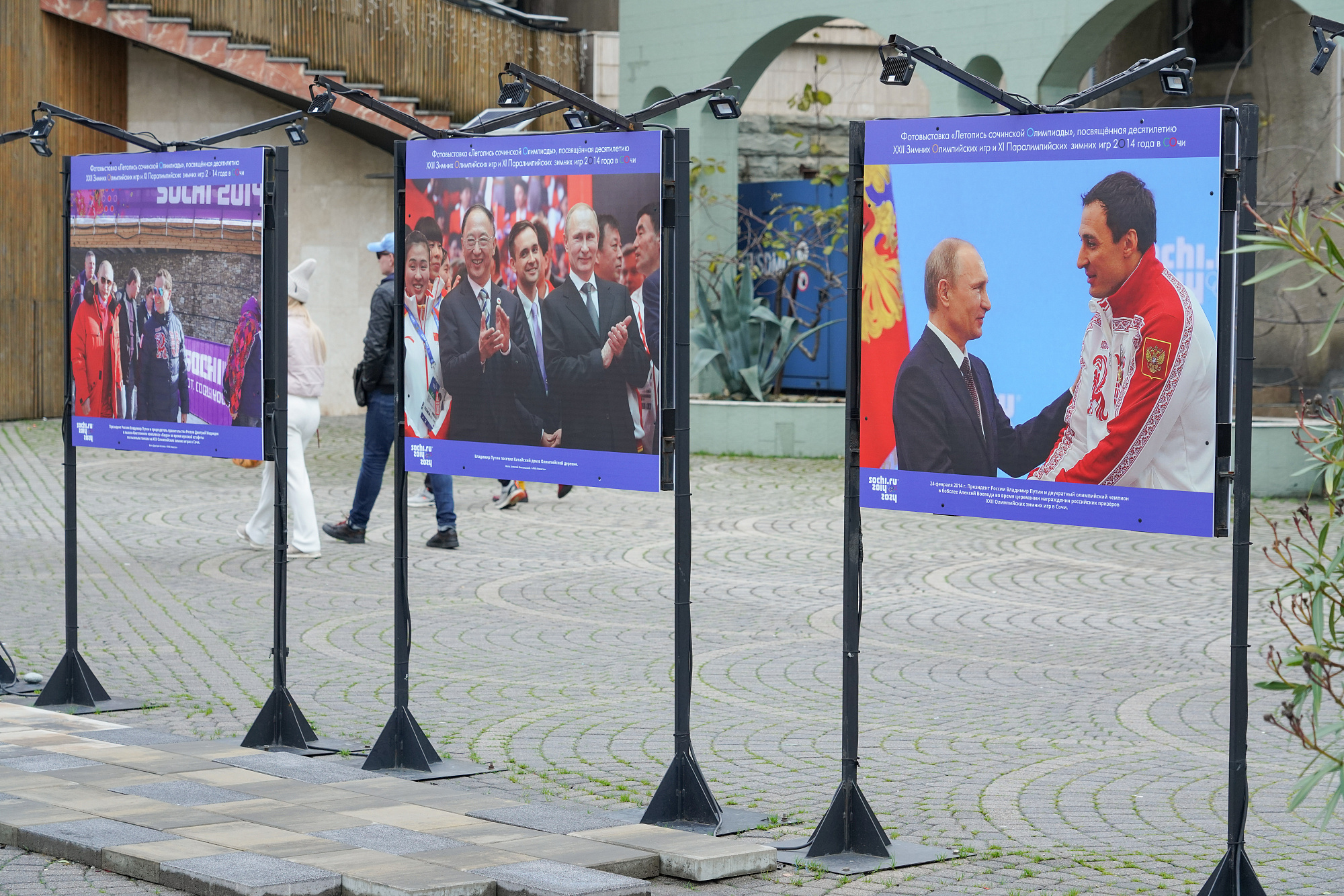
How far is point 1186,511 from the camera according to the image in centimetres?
485

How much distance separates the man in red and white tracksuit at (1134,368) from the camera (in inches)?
190

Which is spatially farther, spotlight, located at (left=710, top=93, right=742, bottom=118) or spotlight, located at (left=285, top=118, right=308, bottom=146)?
spotlight, located at (left=285, top=118, right=308, bottom=146)

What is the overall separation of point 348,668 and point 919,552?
5004 mm

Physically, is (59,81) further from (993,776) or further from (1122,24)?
(993,776)

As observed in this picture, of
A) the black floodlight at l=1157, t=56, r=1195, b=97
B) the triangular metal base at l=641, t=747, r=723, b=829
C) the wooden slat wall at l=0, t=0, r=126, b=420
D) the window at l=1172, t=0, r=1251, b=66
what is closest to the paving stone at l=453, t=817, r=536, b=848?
the triangular metal base at l=641, t=747, r=723, b=829

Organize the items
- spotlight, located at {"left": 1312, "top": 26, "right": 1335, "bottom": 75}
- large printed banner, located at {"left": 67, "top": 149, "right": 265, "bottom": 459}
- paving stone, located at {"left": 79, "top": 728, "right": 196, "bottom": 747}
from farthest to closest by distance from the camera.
Answer: large printed banner, located at {"left": 67, "top": 149, "right": 265, "bottom": 459}
paving stone, located at {"left": 79, "top": 728, "right": 196, "bottom": 747}
spotlight, located at {"left": 1312, "top": 26, "right": 1335, "bottom": 75}

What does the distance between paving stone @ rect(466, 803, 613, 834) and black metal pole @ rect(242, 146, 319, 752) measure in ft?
4.30

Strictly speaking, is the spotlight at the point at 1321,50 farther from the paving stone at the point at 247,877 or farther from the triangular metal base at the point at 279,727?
the triangular metal base at the point at 279,727

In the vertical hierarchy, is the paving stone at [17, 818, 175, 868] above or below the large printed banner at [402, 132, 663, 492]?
below

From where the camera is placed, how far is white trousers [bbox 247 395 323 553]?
1143cm

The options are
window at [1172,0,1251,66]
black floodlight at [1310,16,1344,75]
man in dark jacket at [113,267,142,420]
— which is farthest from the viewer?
window at [1172,0,1251,66]

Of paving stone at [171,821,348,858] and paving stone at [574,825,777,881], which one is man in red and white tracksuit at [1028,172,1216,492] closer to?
paving stone at [574,825,777,881]

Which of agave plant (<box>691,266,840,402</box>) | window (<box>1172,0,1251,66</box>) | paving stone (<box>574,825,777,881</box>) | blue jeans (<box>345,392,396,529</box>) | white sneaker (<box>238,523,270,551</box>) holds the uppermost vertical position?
window (<box>1172,0,1251,66</box>)

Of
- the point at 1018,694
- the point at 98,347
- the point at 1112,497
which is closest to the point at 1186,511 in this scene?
the point at 1112,497
